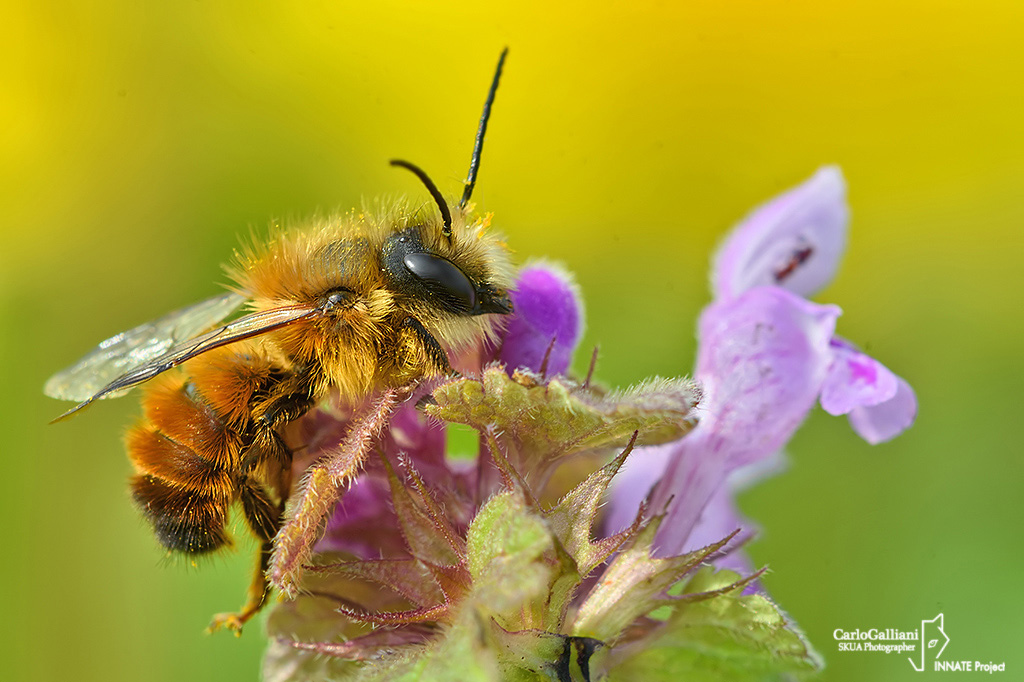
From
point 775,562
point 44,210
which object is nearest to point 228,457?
point 775,562

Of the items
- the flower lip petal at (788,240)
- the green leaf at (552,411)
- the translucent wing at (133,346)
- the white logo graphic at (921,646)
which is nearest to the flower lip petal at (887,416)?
the flower lip petal at (788,240)

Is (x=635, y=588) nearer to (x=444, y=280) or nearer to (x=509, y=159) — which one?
(x=444, y=280)

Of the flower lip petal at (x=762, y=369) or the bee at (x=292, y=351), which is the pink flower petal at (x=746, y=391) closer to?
the flower lip petal at (x=762, y=369)

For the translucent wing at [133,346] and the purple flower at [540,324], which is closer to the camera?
the purple flower at [540,324]

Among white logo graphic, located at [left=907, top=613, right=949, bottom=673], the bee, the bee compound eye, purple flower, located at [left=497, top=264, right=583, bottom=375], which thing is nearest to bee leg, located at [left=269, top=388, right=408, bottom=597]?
the bee

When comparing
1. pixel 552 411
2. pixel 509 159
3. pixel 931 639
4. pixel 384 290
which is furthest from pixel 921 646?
pixel 509 159

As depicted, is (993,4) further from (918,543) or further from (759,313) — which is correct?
(759,313)

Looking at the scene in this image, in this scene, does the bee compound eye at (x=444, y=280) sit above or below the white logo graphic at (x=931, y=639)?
above
